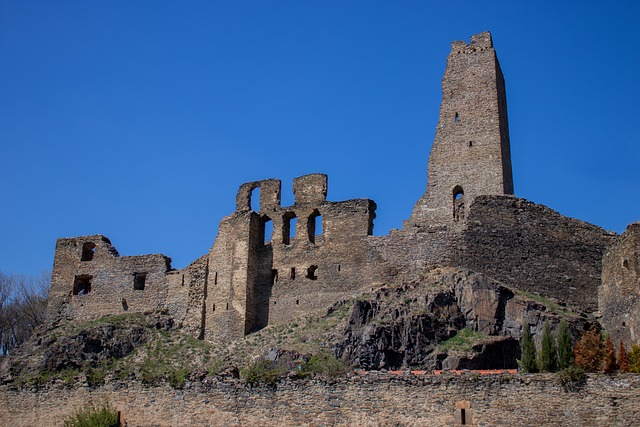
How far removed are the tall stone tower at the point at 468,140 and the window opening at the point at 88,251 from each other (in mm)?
20060

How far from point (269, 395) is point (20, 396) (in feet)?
38.1

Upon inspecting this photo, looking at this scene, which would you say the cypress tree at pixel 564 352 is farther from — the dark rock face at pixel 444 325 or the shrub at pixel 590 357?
the dark rock face at pixel 444 325

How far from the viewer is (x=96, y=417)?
34.4m

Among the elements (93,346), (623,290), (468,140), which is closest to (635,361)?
(623,290)

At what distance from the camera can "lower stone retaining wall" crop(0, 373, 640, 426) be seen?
92.6 ft

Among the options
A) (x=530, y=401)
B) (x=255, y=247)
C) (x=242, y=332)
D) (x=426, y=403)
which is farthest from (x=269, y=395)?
(x=255, y=247)

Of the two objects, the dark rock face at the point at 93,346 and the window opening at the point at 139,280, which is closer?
the dark rock face at the point at 93,346

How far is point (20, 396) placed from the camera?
37.9 m

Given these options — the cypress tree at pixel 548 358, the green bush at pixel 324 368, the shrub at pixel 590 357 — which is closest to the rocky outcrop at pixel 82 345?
the green bush at pixel 324 368

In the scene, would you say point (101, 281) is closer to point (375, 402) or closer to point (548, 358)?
point (375, 402)

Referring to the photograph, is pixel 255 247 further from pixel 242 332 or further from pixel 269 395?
pixel 269 395

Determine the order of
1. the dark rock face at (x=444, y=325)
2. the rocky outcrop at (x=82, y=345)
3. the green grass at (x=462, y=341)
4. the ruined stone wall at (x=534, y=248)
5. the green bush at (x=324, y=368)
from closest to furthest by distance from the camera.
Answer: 1. the green bush at (x=324, y=368)
2. the dark rock face at (x=444, y=325)
3. the green grass at (x=462, y=341)
4. the ruined stone wall at (x=534, y=248)
5. the rocky outcrop at (x=82, y=345)

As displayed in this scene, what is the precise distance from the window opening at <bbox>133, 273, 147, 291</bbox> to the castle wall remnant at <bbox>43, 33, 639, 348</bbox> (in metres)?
0.09

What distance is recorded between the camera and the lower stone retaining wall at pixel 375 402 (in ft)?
92.6
